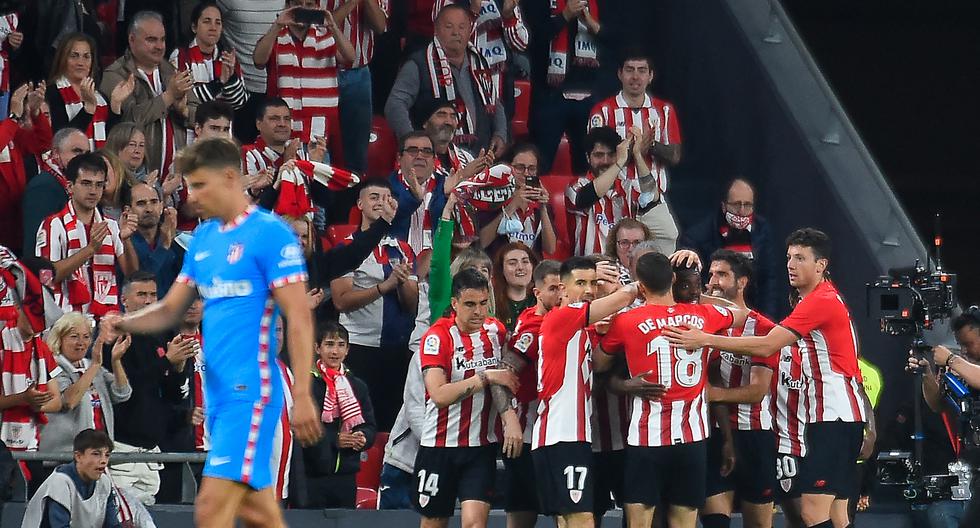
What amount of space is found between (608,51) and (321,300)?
213 inches

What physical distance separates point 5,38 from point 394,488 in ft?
14.9

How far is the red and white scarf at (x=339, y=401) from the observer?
10914 millimetres

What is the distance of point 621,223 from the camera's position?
40.5ft

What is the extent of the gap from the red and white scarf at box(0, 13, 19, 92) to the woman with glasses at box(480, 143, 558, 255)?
359 cm

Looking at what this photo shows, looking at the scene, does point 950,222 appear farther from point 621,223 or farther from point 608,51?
point 621,223

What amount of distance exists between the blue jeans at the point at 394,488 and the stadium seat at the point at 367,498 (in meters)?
0.37

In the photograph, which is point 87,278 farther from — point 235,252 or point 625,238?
point 235,252

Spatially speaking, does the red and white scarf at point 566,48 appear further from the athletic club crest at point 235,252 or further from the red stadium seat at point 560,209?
the athletic club crest at point 235,252

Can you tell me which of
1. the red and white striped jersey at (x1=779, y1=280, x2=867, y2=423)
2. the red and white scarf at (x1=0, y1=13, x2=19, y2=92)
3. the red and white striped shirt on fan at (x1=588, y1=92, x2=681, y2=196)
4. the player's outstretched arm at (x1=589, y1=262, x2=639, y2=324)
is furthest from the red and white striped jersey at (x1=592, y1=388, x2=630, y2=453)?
the red and white scarf at (x1=0, y1=13, x2=19, y2=92)

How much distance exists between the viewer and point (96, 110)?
12242 millimetres

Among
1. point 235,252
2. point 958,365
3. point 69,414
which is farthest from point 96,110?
point 958,365

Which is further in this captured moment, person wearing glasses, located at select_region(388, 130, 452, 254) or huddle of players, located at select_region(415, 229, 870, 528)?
person wearing glasses, located at select_region(388, 130, 452, 254)

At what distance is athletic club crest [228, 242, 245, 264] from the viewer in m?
6.71

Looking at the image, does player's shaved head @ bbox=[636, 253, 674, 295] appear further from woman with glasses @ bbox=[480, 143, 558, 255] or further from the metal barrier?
woman with glasses @ bbox=[480, 143, 558, 255]
